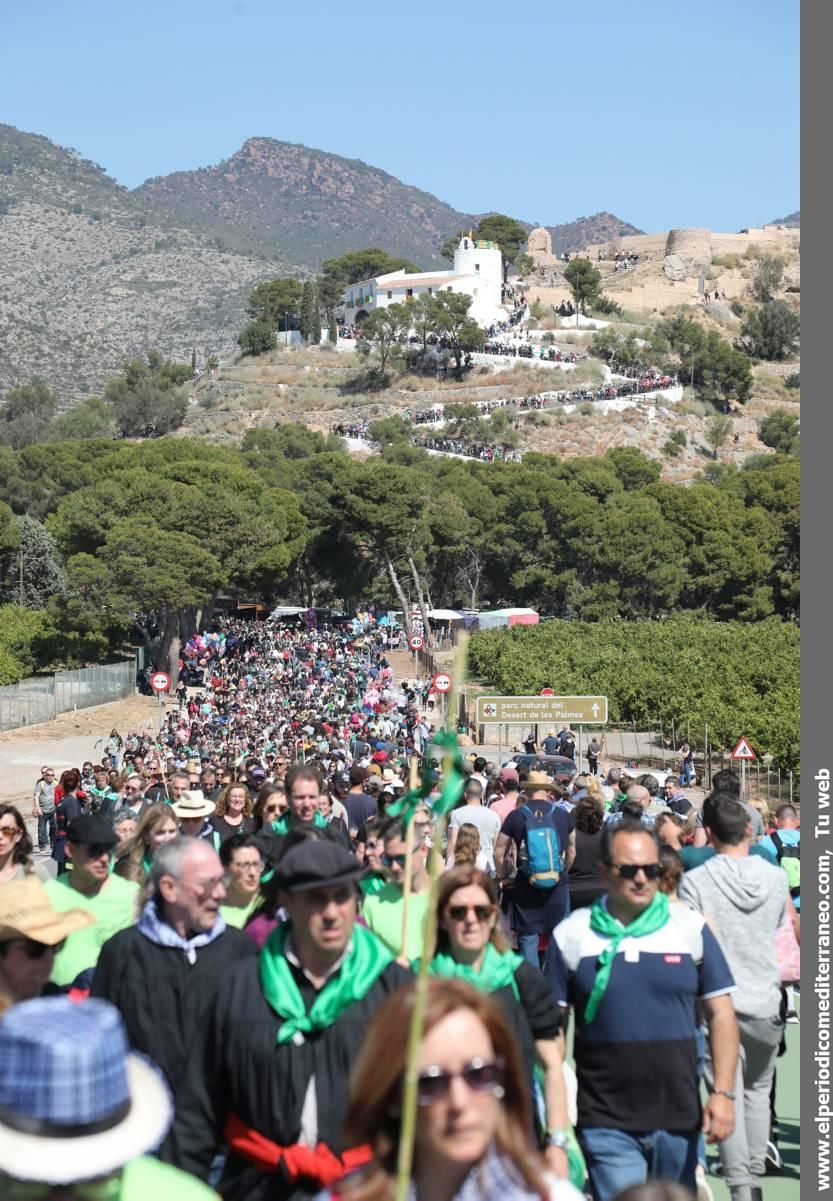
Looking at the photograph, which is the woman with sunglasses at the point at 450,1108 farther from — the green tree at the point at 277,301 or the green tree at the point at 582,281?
the green tree at the point at 582,281

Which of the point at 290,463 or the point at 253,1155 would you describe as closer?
the point at 253,1155

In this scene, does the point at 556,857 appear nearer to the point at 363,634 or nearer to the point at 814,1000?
the point at 814,1000

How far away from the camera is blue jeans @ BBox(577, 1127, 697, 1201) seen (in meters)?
5.64

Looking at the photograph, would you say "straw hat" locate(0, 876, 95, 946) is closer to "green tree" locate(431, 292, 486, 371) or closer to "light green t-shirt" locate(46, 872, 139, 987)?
"light green t-shirt" locate(46, 872, 139, 987)

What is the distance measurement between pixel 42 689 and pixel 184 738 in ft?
55.2

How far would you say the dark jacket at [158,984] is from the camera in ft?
17.2

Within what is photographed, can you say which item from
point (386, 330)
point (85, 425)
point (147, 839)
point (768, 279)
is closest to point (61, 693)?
point (147, 839)

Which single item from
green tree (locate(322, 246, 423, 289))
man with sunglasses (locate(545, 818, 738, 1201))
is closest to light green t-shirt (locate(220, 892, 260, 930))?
man with sunglasses (locate(545, 818, 738, 1201))

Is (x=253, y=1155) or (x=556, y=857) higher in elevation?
(x=253, y=1155)

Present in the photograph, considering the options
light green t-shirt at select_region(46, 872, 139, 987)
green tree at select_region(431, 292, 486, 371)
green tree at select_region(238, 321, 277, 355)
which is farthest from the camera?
green tree at select_region(238, 321, 277, 355)

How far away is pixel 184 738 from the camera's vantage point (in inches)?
1330

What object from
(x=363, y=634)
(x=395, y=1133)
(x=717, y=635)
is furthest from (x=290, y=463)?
(x=395, y=1133)

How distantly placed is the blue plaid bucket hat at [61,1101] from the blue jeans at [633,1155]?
306 cm

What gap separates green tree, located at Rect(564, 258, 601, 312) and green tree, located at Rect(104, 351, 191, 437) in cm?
3306
